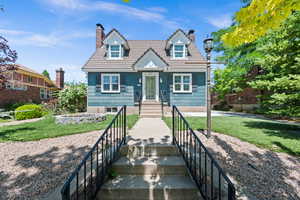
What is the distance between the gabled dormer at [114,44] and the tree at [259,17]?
11.1 m

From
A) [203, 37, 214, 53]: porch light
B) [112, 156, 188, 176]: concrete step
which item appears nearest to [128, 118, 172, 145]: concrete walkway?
[112, 156, 188, 176]: concrete step

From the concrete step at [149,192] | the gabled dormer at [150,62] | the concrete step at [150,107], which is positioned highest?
the gabled dormer at [150,62]

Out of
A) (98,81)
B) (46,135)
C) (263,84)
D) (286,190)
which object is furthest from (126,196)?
(98,81)

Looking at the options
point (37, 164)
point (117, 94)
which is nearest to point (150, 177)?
point (37, 164)

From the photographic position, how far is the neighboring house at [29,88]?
1605cm

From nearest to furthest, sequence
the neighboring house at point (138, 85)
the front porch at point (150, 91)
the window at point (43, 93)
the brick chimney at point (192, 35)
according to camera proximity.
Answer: the neighboring house at point (138, 85) → the front porch at point (150, 91) → the brick chimney at point (192, 35) → the window at point (43, 93)

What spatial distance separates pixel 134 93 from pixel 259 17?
10.2 m

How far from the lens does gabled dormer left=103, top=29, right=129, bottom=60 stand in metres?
12.2

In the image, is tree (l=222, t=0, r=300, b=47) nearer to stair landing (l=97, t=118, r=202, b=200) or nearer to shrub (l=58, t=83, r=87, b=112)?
stair landing (l=97, t=118, r=202, b=200)

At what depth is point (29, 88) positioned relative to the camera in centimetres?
1933

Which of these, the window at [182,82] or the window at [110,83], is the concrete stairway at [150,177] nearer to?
the window at [182,82]

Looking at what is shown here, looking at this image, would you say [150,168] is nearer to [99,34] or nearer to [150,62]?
[150,62]

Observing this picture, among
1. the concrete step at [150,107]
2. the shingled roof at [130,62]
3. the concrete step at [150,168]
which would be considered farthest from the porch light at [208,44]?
the shingled roof at [130,62]

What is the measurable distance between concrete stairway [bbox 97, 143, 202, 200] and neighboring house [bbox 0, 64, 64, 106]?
56.9 feet
